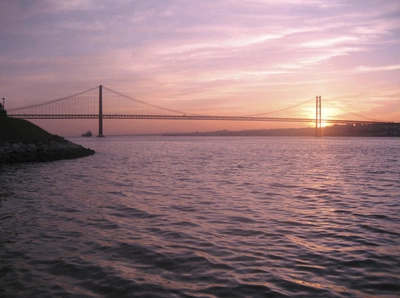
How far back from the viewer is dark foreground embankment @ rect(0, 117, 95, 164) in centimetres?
2155

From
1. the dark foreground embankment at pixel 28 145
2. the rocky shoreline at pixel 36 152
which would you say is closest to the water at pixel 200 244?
the rocky shoreline at pixel 36 152

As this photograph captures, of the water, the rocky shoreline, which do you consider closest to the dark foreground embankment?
the rocky shoreline

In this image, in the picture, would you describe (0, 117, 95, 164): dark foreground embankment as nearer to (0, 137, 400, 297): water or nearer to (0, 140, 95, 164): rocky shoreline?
(0, 140, 95, 164): rocky shoreline

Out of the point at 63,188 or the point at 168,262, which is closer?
the point at 168,262

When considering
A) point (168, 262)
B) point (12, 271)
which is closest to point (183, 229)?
point (168, 262)

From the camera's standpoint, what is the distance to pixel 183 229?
20.2ft

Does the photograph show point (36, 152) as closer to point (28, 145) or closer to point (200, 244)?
point (28, 145)

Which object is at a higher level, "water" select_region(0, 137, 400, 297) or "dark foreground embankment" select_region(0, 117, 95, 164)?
"dark foreground embankment" select_region(0, 117, 95, 164)

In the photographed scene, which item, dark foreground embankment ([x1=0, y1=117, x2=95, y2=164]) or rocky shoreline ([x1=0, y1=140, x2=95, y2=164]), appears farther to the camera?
dark foreground embankment ([x1=0, y1=117, x2=95, y2=164])

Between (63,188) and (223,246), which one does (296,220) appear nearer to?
(223,246)

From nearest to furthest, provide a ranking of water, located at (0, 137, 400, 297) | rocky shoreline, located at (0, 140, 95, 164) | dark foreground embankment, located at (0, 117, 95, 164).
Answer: water, located at (0, 137, 400, 297) → rocky shoreline, located at (0, 140, 95, 164) → dark foreground embankment, located at (0, 117, 95, 164)

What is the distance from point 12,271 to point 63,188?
23.4 feet

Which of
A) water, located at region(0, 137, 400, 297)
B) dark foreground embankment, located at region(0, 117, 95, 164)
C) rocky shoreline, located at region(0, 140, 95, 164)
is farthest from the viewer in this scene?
dark foreground embankment, located at region(0, 117, 95, 164)

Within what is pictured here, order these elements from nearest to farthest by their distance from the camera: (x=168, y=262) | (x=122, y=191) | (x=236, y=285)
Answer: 1. (x=236, y=285)
2. (x=168, y=262)
3. (x=122, y=191)
